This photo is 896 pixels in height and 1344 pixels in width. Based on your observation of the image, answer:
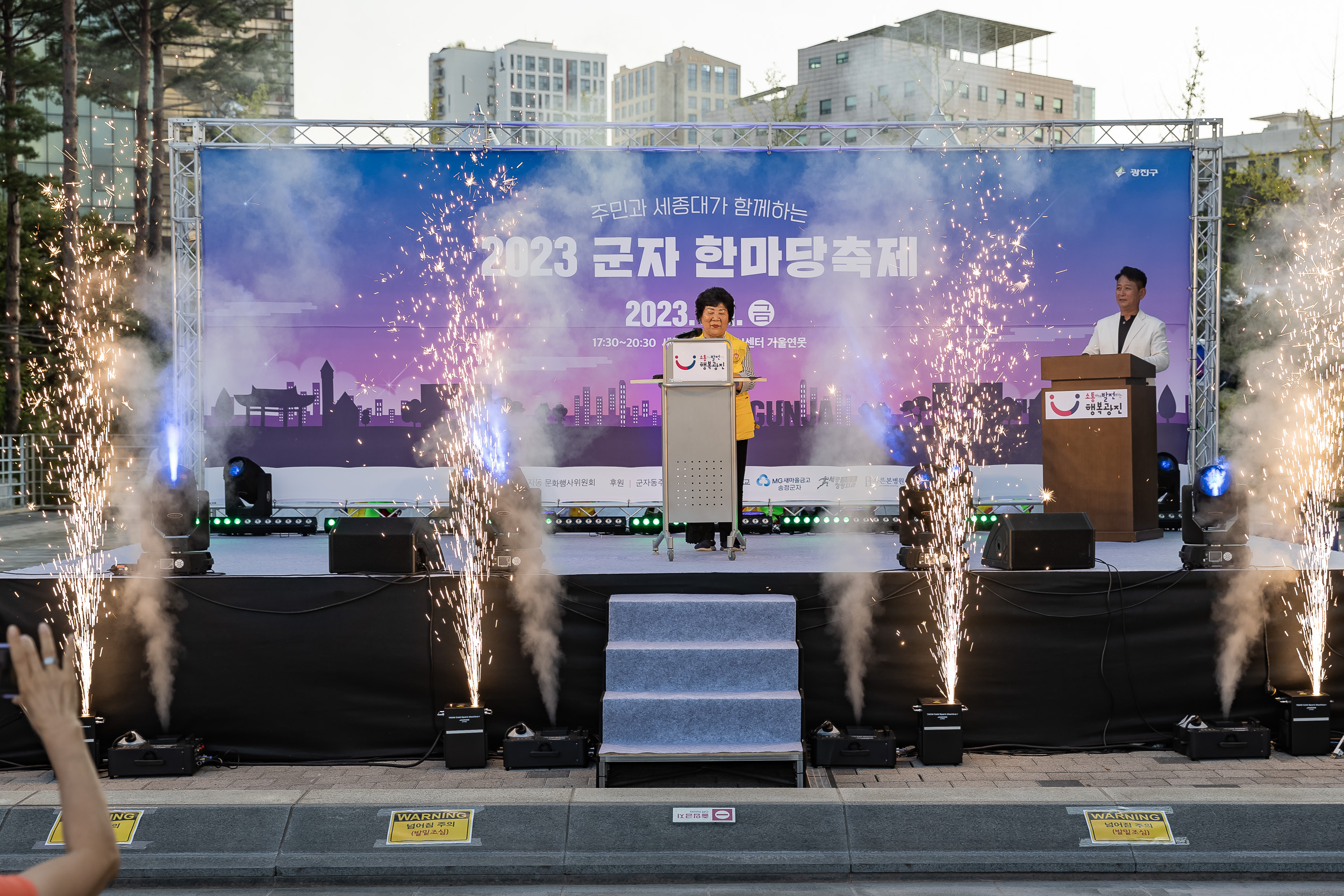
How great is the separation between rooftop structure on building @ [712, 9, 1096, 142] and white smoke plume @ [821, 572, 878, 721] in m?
56.9

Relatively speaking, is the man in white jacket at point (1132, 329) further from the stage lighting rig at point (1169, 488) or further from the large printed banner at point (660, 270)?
the stage lighting rig at point (1169, 488)

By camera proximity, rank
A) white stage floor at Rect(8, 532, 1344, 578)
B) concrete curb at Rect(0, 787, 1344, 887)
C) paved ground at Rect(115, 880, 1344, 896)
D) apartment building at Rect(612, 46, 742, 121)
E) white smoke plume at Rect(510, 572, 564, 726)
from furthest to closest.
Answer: apartment building at Rect(612, 46, 742, 121)
white stage floor at Rect(8, 532, 1344, 578)
white smoke plume at Rect(510, 572, 564, 726)
concrete curb at Rect(0, 787, 1344, 887)
paved ground at Rect(115, 880, 1344, 896)

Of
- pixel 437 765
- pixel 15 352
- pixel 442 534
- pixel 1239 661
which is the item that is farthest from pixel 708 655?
pixel 15 352

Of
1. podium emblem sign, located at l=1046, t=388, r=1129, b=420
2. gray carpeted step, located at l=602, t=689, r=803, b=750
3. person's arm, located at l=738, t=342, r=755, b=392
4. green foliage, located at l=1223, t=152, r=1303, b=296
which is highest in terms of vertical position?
green foliage, located at l=1223, t=152, r=1303, b=296

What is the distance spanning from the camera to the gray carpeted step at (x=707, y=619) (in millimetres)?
5199

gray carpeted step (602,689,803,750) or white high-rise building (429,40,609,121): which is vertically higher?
white high-rise building (429,40,609,121)

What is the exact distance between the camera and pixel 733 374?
6633 mm

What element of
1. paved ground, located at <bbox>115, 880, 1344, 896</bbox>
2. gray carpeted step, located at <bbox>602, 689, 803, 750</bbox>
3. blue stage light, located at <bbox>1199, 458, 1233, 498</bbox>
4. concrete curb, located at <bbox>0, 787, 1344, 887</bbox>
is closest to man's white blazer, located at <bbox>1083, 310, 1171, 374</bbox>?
blue stage light, located at <bbox>1199, 458, 1233, 498</bbox>

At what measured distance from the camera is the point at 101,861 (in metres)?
1.47

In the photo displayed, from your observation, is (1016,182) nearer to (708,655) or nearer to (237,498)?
(708,655)

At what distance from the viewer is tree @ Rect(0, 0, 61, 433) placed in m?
18.2

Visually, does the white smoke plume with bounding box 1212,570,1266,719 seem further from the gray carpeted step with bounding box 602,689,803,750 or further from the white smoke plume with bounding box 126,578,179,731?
the white smoke plume with bounding box 126,578,179,731

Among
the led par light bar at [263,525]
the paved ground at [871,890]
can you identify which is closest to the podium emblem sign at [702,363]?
the paved ground at [871,890]

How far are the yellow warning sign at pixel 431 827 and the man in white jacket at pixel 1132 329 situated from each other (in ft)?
20.3
